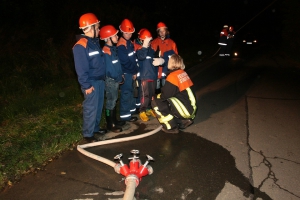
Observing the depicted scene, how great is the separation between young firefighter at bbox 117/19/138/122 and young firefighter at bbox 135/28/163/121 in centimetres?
19

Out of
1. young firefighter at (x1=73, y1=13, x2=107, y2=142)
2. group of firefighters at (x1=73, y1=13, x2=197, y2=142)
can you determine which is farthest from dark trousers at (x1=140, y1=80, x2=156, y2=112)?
young firefighter at (x1=73, y1=13, x2=107, y2=142)

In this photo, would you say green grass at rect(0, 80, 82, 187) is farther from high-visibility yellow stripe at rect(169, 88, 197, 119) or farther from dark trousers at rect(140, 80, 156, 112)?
high-visibility yellow stripe at rect(169, 88, 197, 119)

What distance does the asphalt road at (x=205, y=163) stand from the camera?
2973 millimetres

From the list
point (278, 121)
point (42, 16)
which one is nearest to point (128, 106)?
point (278, 121)

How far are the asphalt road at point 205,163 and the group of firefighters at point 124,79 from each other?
35 centimetres

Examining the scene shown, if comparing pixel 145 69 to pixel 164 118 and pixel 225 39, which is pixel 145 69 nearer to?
pixel 164 118

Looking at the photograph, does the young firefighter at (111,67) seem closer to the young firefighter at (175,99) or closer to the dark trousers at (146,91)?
the dark trousers at (146,91)

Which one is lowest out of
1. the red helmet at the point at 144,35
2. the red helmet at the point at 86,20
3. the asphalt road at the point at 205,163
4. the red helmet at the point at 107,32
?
the asphalt road at the point at 205,163

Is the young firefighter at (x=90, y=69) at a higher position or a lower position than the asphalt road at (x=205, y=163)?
higher

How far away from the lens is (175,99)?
4.47m

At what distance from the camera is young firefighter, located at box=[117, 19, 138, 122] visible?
446 centimetres

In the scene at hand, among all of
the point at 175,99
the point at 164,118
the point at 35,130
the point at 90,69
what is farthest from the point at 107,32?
the point at 35,130

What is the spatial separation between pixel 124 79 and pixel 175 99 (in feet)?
3.62

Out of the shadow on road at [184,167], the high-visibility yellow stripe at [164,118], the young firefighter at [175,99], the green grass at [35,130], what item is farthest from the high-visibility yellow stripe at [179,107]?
the green grass at [35,130]
